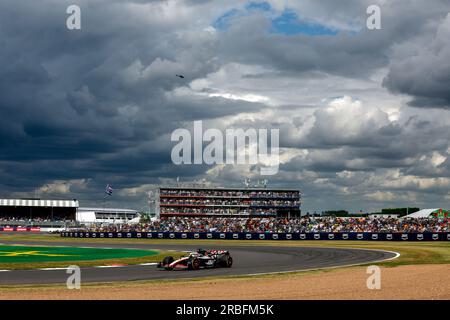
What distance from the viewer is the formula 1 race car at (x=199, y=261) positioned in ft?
84.2

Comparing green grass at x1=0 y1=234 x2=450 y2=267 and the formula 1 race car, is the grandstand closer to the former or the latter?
green grass at x1=0 y1=234 x2=450 y2=267

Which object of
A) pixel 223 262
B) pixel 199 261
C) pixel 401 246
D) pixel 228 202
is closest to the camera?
pixel 199 261

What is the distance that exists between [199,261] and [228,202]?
117m

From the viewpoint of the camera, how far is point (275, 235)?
66.8 metres

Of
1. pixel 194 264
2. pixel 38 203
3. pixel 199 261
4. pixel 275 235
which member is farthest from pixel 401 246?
pixel 38 203

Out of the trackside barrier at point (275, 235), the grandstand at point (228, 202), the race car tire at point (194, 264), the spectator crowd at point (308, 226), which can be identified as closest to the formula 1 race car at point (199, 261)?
the race car tire at point (194, 264)

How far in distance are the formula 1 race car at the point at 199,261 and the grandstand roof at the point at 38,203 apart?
126 m

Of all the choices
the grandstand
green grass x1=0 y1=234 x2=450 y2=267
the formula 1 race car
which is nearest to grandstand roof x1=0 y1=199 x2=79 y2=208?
the grandstand

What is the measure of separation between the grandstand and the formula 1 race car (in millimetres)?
109897

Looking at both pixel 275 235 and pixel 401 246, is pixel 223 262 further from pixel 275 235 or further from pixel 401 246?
pixel 275 235

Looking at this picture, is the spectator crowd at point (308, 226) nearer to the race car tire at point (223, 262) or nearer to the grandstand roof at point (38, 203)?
the race car tire at point (223, 262)

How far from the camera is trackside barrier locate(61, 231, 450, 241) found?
193 feet
